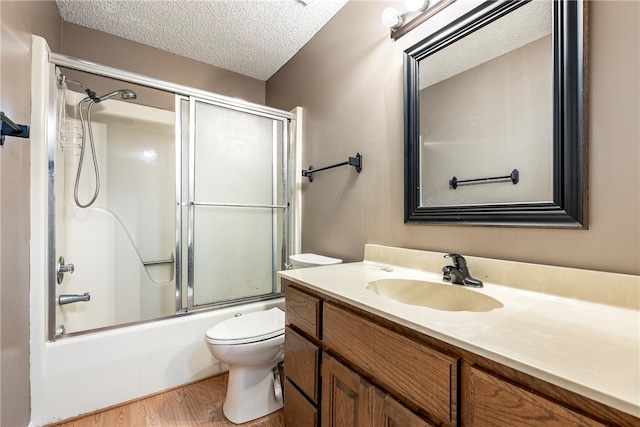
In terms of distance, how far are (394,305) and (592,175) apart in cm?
69

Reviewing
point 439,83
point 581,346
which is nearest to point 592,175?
point 581,346

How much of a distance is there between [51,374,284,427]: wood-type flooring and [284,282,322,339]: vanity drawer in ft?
2.42

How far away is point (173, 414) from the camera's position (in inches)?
59.3

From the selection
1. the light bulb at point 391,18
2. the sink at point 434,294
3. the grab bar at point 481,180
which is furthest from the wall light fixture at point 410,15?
the sink at point 434,294

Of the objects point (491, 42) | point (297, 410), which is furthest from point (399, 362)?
point (491, 42)

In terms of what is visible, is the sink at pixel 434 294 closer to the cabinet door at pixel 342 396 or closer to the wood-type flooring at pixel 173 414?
the cabinet door at pixel 342 396

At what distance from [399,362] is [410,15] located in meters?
1.49

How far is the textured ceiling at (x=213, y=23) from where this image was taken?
178cm

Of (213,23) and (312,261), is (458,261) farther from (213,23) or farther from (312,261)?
(213,23)

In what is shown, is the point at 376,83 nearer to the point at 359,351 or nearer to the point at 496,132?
the point at 496,132

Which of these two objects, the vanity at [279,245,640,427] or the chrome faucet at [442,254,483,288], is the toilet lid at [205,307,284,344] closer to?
the vanity at [279,245,640,427]

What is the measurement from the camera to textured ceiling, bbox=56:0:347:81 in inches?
70.2

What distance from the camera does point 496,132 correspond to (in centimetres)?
106

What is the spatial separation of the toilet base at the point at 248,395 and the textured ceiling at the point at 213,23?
7.11 feet
